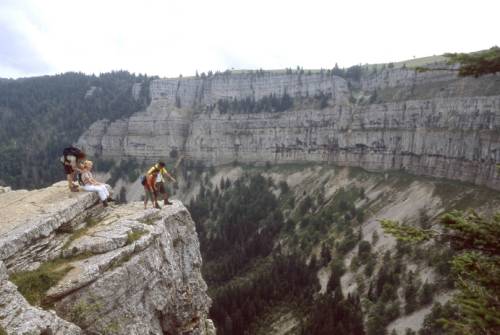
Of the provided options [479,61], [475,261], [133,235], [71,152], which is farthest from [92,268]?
[479,61]

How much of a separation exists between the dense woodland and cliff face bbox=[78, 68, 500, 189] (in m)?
10.6

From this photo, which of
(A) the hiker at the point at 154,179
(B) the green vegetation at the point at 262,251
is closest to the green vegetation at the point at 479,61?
(A) the hiker at the point at 154,179

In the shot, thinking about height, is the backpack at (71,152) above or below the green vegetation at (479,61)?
below

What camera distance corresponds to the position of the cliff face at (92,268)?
12.8 metres

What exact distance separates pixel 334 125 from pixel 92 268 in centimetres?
9029

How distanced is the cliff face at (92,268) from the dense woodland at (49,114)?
11078 cm

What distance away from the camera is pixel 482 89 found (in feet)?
243

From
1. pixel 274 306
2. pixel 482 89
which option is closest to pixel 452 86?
pixel 482 89

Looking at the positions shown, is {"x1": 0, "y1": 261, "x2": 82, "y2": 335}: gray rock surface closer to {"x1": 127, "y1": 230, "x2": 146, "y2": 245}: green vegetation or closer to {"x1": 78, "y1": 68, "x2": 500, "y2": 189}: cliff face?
{"x1": 127, "y1": 230, "x2": 146, "y2": 245}: green vegetation

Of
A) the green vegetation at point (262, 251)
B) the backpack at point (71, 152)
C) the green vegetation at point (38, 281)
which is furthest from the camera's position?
the green vegetation at point (262, 251)

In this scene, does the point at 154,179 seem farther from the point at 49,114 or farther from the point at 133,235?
the point at 49,114

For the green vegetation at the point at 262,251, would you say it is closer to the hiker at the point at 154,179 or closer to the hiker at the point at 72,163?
the hiker at the point at 154,179

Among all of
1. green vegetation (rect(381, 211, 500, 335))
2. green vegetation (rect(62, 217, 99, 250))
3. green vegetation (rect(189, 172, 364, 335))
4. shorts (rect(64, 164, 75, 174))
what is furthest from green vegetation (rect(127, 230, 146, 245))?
green vegetation (rect(189, 172, 364, 335))

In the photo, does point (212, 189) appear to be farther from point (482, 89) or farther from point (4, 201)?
point (4, 201)
